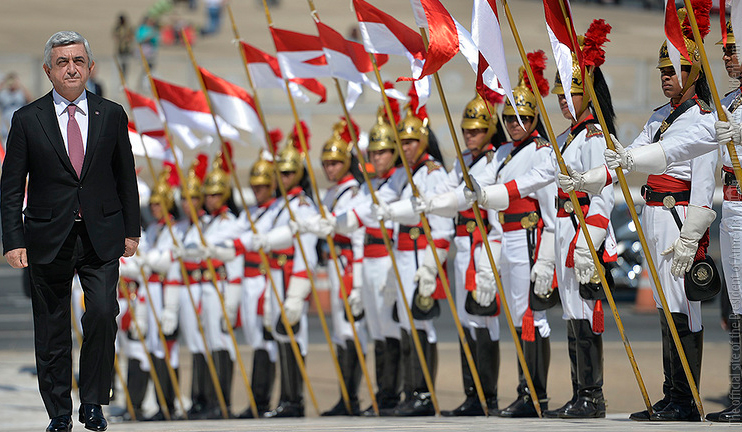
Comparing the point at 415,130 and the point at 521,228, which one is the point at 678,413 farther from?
the point at 415,130

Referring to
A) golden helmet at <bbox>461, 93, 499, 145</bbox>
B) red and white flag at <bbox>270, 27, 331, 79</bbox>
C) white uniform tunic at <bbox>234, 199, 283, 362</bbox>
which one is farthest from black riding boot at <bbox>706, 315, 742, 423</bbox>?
white uniform tunic at <bbox>234, 199, 283, 362</bbox>

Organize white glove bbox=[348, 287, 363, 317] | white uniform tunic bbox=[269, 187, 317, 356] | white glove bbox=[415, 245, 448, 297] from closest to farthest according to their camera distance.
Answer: white glove bbox=[415, 245, 448, 297]
white glove bbox=[348, 287, 363, 317]
white uniform tunic bbox=[269, 187, 317, 356]

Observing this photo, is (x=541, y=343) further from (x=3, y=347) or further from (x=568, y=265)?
(x=3, y=347)

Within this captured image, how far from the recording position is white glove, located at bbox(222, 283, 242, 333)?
11.4m

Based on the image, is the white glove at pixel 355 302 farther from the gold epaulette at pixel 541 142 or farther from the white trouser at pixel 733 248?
the white trouser at pixel 733 248

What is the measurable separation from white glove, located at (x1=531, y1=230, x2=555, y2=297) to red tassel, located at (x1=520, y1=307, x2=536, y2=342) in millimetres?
194

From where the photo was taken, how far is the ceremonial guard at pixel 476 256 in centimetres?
842

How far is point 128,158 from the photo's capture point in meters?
6.33

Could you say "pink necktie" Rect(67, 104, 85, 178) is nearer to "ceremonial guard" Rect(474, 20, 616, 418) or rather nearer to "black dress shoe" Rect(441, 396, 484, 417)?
"ceremonial guard" Rect(474, 20, 616, 418)

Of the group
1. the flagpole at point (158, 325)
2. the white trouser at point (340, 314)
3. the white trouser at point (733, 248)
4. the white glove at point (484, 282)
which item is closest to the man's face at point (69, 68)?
the white glove at point (484, 282)

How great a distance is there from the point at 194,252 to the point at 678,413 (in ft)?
17.9

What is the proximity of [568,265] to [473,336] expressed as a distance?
147cm

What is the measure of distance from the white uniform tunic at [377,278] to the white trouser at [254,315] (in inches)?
60.1

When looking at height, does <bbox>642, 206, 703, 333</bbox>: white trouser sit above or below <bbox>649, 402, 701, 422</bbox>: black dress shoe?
above
